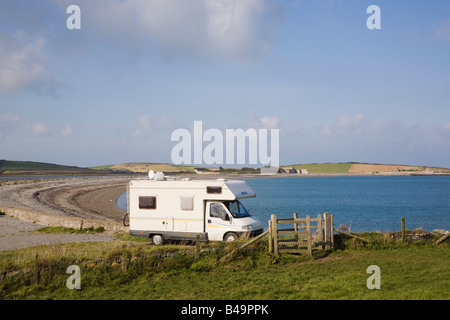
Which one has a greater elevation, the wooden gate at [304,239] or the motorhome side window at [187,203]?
the motorhome side window at [187,203]

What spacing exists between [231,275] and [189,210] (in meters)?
7.10

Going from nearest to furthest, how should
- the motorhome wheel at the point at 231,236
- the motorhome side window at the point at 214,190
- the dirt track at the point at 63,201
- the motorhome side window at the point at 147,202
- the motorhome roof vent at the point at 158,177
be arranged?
the motorhome wheel at the point at 231,236, the motorhome side window at the point at 214,190, the motorhome side window at the point at 147,202, the motorhome roof vent at the point at 158,177, the dirt track at the point at 63,201

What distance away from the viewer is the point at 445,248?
15828 millimetres

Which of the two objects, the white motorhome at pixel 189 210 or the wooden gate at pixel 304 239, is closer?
the wooden gate at pixel 304 239

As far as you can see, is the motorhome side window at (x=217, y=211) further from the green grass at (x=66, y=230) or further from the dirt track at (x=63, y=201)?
the dirt track at (x=63, y=201)

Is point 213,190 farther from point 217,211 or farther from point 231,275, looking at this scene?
point 231,275

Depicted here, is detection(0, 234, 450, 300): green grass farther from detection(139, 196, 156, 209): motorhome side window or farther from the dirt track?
the dirt track

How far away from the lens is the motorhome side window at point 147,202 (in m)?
19.4

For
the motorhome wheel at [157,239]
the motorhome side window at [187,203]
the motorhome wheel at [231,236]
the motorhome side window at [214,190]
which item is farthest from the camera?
the motorhome wheel at [157,239]

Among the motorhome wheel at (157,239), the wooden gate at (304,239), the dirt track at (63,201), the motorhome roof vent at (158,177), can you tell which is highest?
the motorhome roof vent at (158,177)

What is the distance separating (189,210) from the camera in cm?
1869

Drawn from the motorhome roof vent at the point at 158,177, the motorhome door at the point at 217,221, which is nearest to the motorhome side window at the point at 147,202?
the motorhome roof vent at the point at 158,177
